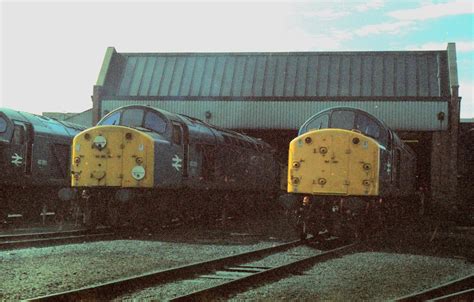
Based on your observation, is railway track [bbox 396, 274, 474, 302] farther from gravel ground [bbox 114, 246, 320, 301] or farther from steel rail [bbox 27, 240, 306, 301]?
steel rail [bbox 27, 240, 306, 301]

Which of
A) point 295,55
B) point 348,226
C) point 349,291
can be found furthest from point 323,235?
point 295,55

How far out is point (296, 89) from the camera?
31.3 m

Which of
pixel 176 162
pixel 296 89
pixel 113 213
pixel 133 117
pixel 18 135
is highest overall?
pixel 296 89

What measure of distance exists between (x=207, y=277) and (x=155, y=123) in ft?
26.7

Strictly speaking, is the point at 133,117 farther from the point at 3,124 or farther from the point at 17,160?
the point at 3,124

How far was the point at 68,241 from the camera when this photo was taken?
43.8 feet

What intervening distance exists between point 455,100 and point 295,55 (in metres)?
8.70

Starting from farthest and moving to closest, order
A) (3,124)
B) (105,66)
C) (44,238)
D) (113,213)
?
(105,66) < (3,124) < (113,213) < (44,238)

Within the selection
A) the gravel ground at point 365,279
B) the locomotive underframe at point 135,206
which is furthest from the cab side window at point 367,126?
the locomotive underframe at point 135,206

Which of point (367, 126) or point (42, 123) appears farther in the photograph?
point (42, 123)

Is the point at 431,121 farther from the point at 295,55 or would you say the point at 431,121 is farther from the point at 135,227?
the point at 135,227

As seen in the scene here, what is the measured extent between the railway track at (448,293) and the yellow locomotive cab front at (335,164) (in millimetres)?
4898

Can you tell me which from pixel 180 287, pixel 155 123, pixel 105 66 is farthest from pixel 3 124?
pixel 105 66

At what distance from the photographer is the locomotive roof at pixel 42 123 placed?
17722 millimetres
